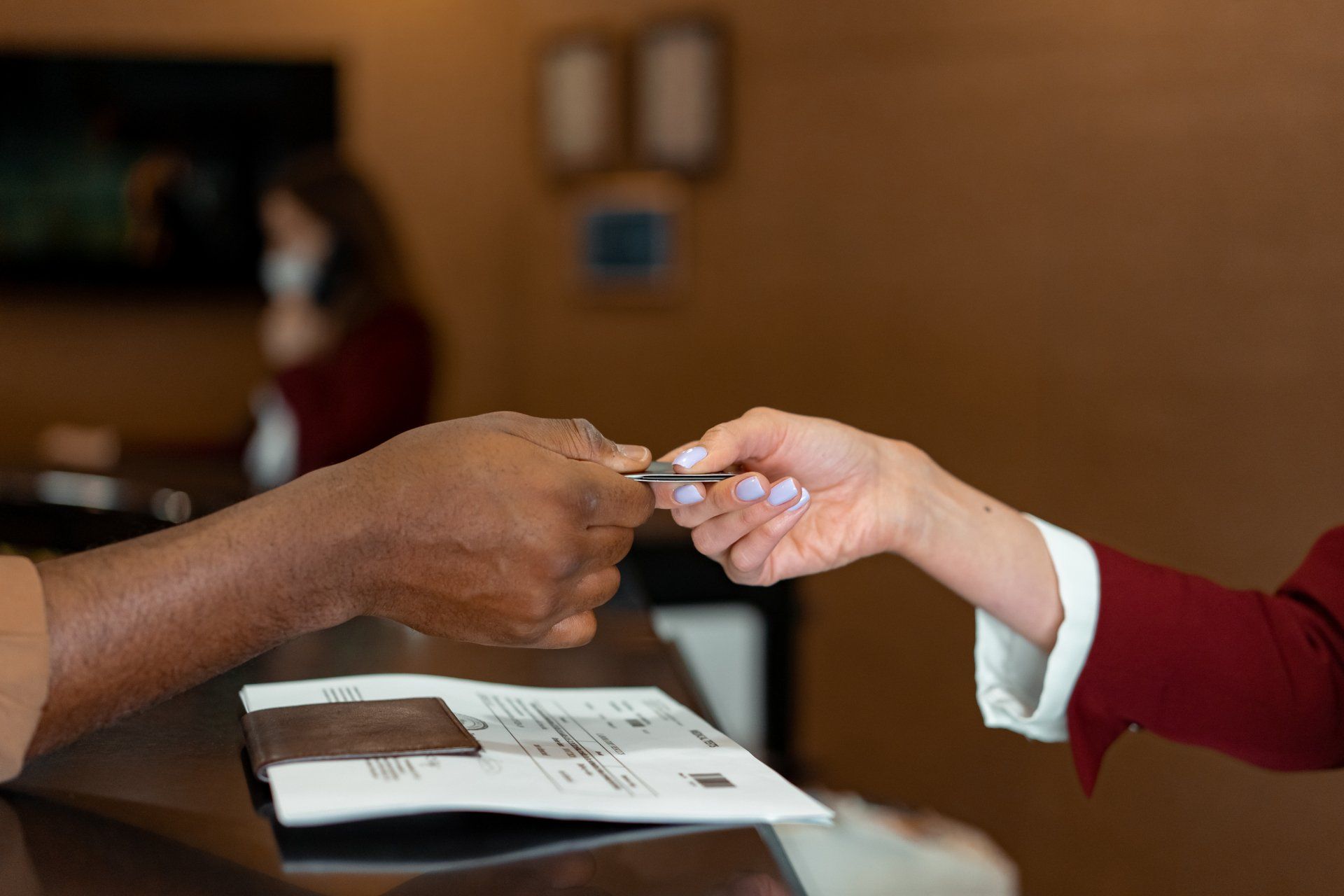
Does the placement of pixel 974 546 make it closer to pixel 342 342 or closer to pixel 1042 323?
pixel 1042 323

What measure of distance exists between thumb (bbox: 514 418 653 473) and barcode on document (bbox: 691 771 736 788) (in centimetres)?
21

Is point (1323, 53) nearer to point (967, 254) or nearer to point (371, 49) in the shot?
point (967, 254)

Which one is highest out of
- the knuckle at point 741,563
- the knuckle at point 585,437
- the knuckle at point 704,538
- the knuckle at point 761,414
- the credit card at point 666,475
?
the knuckle at point 585,437

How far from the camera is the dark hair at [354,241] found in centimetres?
277

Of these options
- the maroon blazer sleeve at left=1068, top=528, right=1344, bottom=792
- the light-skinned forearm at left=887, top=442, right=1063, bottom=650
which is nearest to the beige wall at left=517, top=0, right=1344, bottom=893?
the maroon blazer sleeve at left=1068, top=528, right=1344, bottom=792

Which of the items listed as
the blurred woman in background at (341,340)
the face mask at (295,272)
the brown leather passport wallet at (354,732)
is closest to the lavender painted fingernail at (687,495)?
the brown leather passport wallet at (354,732)

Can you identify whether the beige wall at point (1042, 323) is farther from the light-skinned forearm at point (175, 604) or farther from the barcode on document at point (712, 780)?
the light-skinned forearm at point (175, 604)

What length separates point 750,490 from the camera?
83 cm

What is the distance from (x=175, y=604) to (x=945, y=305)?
2.43 meters

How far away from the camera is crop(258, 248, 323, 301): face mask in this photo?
2.88 meters

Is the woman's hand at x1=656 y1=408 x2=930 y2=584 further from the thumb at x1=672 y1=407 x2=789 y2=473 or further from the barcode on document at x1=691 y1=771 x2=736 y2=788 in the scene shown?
the barcode on document at x1=691 y1=771 x2=736 y2=788

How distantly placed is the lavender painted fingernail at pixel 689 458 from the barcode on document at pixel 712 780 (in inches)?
9.3

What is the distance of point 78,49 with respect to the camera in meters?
4.14

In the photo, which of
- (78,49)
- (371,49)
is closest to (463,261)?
(371,49)
